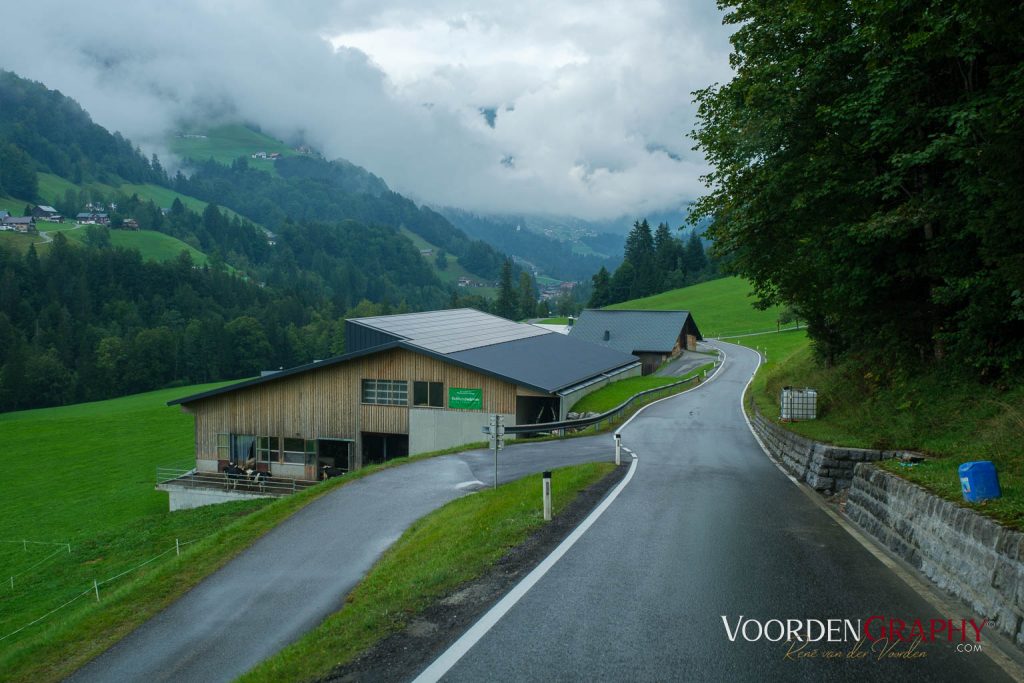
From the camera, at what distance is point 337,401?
127ft

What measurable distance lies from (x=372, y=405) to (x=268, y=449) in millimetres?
6977

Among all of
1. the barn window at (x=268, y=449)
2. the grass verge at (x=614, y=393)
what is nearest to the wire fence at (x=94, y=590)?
the barn window at (x=268, y=449)

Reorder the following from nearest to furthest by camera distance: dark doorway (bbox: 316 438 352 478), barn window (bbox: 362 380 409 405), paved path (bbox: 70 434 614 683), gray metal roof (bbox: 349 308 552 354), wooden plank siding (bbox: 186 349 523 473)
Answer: paved path (bbox: 70 434 614 683) < wooden plank siding (bbox: 186 349 523 473) < barn window (bbox: 362 380 409 405) < dark doorway (bbox: 316 438 352 478) < gray metal roof (bbox: 349 308 552 354)

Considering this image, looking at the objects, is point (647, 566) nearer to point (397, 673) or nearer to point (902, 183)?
point (397, 673)

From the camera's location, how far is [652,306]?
132m

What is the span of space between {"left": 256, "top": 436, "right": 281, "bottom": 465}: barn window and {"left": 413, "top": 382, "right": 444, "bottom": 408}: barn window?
28.4 ft

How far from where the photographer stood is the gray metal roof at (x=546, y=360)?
38.2m

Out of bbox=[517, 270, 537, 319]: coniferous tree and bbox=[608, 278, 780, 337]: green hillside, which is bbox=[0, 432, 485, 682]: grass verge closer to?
bbox=[608, 278, 780, 337]: green hillside

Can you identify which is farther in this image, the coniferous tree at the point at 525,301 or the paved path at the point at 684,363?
the coniferous tree at the point at 525,301

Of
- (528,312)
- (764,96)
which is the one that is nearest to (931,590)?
(764,96)

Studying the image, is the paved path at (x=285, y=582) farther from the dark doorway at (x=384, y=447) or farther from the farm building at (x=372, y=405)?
the dark doorway at (x=384, y=447)

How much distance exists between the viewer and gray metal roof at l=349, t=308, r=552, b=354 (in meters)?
41.8

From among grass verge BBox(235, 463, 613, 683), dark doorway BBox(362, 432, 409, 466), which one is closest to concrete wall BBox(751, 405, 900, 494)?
grass verge BBox(235, 463, 613, 683)

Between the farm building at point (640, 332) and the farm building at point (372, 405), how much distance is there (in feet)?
103
